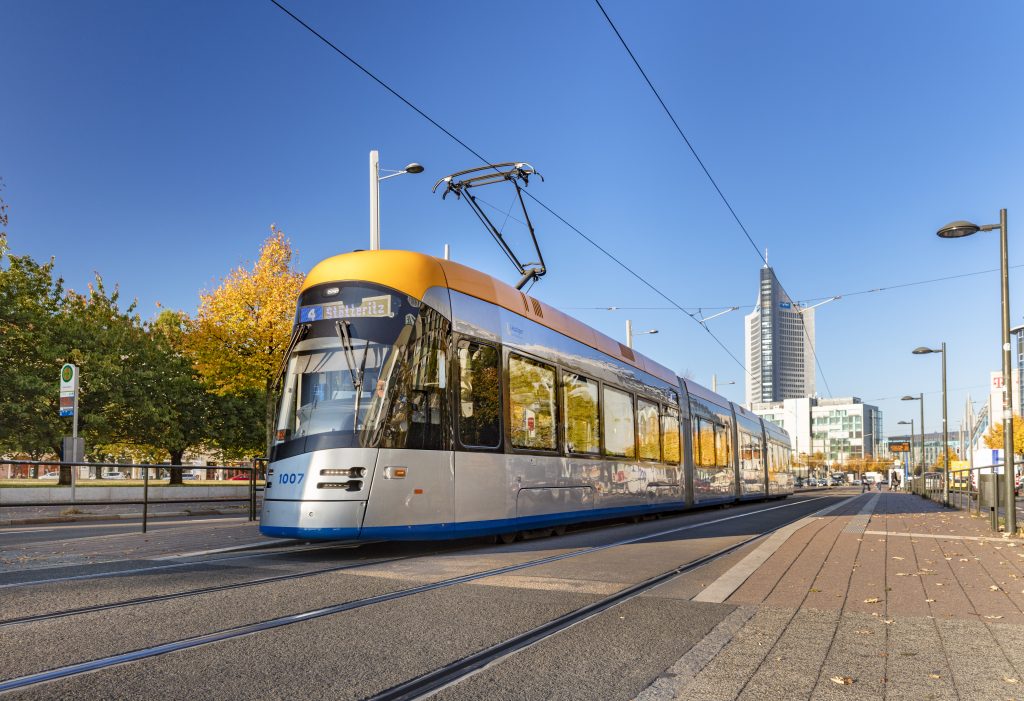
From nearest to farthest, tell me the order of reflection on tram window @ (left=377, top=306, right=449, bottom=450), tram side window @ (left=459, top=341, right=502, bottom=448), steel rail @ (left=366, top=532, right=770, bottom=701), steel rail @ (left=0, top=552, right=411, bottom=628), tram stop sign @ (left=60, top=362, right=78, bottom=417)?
steel rail @ (left=366, top=532, right=770, bottom=701) → steel rail @ (left=0, top=552, right=411, bottom=628) → reflection on tram window @ (left=377, top=306, right=449, bottom=450) → tram side window @ (left=459, top=341, right=502, bottom=448) → tram stop sign @ (left=60, top=362, right=78, bottom=417)

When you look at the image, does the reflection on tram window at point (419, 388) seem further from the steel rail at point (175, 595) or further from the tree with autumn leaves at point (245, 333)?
the tree with autumn leaves at point (245, 333)

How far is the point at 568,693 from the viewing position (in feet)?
13.2

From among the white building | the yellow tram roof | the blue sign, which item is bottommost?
the white building

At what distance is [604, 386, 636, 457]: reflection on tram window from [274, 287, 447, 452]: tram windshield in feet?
18.3

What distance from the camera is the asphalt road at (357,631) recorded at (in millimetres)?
4078

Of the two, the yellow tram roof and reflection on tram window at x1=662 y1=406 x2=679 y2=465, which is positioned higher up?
the yellow tram roof

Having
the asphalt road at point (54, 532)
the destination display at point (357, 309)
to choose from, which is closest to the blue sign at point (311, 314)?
the destination display at point (357, 309)

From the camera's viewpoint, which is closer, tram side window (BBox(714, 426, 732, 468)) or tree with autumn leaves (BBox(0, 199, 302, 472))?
tram side window (BBox(714, 426, 732, 468))

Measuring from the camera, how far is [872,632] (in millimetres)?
5473

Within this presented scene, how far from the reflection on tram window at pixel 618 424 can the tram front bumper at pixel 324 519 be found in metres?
6.42

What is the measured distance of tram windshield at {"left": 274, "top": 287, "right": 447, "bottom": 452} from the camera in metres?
9.33

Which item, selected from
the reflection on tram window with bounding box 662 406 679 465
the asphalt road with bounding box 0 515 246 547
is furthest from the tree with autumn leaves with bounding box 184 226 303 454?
the reflection on tram window with bounding box 662 406 679 465

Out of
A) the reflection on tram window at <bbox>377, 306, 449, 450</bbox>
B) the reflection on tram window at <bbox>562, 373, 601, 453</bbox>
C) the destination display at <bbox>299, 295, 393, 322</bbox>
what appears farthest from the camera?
the reflection on tram window at <bbox>562, 373, 601, 453</bbox>

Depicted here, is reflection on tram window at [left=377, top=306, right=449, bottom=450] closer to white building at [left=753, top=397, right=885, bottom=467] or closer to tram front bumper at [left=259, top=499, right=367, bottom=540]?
tram front bumper at [left=259, top=499, right=367, bottom=540]
